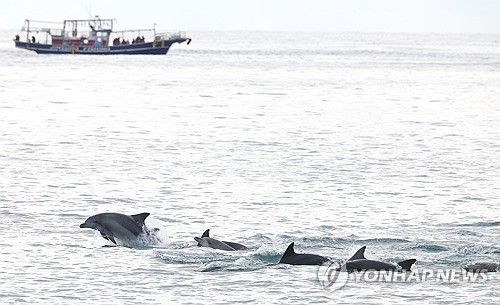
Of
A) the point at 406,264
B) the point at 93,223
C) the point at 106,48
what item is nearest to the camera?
the point at 406,264

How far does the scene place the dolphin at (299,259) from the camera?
2408 cm

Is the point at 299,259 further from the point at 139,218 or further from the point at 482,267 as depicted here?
the point at 139,218

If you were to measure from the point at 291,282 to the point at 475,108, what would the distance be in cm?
5640

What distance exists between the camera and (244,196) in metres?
34.3

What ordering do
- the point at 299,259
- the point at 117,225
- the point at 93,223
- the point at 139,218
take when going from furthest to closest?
the point at 117,225
the point at 93,223
the point at 139,218
the point at 299,259

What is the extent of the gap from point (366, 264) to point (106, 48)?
138706 millimetres

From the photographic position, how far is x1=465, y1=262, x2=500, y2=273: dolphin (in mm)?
23797

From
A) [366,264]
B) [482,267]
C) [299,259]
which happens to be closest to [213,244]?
[299,259]

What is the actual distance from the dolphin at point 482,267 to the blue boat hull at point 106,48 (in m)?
137

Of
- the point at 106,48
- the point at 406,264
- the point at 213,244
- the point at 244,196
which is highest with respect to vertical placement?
the point at 406,264

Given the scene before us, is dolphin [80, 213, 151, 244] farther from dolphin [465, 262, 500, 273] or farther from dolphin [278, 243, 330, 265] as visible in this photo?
dolphin [465, 262, 500, 273]

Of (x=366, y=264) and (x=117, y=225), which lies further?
(x=117, y=225)

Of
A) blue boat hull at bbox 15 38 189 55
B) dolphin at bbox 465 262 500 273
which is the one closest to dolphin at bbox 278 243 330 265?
dolphin at bbox 465 262 500 273

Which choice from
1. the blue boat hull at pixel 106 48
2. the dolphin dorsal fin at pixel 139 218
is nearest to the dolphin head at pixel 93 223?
the dolphin dorsal fin at pixel 139 218
